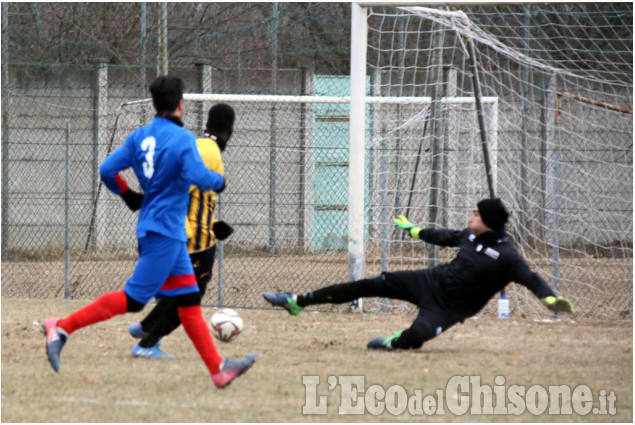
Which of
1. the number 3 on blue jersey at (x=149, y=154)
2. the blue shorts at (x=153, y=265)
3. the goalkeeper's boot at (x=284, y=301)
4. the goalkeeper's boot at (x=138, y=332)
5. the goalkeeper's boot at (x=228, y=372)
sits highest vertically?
the number 3 on blue jersey at (x=149, y=154)

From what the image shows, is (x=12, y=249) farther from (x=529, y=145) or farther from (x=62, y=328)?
(x=62, y=328)

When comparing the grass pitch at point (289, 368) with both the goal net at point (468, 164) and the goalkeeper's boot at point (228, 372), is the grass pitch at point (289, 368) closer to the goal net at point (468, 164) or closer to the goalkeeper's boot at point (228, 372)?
the goalkeeper's boot at point (228, 372)

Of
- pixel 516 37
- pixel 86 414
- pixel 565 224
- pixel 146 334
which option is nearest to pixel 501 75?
pixel 516 37

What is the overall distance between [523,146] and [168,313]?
6027 millimetres

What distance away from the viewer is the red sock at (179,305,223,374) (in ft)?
20.6

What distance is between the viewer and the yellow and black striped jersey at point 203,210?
731 centimetres

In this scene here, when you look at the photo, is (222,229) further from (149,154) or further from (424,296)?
(424,296)

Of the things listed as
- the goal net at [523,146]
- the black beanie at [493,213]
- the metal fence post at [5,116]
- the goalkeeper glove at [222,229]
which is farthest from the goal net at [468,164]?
the goalkeeper glove at [222,229]

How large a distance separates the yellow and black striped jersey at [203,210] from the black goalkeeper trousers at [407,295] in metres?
0.93

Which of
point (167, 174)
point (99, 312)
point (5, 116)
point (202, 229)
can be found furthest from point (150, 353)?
point (5, 116)

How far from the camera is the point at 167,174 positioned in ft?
20.6

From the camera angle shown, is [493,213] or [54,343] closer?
[54,343]

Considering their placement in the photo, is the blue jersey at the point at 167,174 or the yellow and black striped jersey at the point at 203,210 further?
the yellow and black striped jersey at the point at 203,210

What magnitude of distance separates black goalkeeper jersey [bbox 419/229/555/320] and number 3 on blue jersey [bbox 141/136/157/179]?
2.52m
